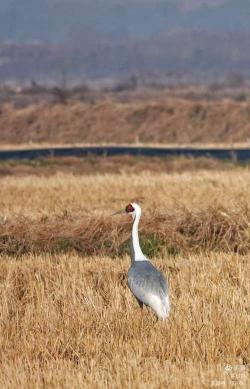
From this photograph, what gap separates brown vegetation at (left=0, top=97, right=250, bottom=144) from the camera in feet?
203

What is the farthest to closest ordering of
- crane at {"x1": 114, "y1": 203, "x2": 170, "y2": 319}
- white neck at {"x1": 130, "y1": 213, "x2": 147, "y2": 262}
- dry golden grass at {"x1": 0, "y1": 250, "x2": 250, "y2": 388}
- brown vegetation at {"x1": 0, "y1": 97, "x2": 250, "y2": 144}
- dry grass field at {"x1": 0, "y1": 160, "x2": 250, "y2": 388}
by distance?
1. brown vegetation at {"x1": 0, "y1": 97, "x2": 250, "y2": 144}
2. white neck at {"x1": 130, "y1": 213, "x2": 147, "y2": 262}
3. crane at {"x1": 114, "y1": 203, "x2": 170, "y2": 319}
4. dry grass field at {"x1": 0, "y1": 160, "x2": 250, "y2": 388}
5. dry golden grass at {"x1": 0, "y1": 250, "x2": 250, "y2": 388}

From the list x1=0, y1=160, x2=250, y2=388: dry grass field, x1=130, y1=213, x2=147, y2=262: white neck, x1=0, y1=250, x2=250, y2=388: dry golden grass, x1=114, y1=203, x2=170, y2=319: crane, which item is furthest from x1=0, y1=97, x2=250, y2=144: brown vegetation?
x1=114, y1=203, x2=170, y2=319: crane

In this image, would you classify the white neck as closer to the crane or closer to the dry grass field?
the crane

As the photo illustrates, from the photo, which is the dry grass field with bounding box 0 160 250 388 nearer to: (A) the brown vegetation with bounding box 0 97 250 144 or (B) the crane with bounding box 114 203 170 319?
(B) the crane with bounding box 114 203 170 319

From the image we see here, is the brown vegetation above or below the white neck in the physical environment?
below

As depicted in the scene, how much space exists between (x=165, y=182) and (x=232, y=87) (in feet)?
478

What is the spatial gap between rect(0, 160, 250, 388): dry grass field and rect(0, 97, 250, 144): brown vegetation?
40.3 m

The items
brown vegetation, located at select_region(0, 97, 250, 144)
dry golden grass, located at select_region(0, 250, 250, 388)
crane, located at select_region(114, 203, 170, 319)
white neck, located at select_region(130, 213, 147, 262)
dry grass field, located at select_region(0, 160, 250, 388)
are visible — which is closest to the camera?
dry golden grass, located at select_region(0, 250, 250, 388)

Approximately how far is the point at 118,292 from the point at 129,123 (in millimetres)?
54425

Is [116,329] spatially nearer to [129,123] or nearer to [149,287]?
[149,287]

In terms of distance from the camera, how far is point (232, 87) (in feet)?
550

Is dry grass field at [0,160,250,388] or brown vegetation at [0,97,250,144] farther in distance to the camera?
brown vegetation at [0,97,250,144]

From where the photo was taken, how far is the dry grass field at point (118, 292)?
8312 mm

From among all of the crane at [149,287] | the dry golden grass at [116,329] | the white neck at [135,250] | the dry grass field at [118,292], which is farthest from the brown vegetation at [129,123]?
the crane at [149,287]
